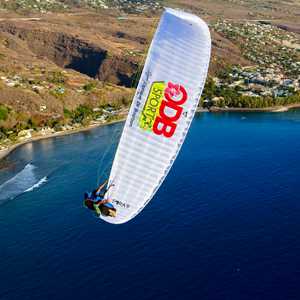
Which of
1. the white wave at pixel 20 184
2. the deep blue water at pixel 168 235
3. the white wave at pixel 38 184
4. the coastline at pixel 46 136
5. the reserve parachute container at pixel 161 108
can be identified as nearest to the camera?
the reserve parachute container at pixel 161 108

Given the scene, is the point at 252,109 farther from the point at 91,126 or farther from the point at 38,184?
the point at 38,184

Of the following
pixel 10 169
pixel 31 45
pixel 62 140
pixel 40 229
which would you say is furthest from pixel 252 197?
pixel 31 45

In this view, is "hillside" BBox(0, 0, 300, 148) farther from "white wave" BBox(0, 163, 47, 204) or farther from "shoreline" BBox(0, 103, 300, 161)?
"white wave" BBox(0, 163, 47, 204)

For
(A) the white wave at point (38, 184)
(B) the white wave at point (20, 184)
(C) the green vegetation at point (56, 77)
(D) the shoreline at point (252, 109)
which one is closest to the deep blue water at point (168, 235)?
(B) the white wave at point (20, 184)

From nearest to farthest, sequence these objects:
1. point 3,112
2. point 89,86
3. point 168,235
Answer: point 168,235, point 3,112, point 89,86

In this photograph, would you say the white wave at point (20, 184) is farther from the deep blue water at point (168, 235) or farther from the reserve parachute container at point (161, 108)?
the reserve parachute container at point (161, 108)

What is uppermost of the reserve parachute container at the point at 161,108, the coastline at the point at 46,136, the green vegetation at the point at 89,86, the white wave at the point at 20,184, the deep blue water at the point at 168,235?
the reserve parachute container at the point at 161,108

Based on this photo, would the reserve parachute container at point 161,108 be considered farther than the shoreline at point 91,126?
No

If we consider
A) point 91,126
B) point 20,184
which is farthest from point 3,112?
point 20,184

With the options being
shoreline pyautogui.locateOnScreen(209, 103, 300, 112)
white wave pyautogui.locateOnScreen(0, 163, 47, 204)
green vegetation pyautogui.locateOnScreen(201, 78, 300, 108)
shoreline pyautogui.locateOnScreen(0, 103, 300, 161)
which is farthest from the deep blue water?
green vegetation pyautogui.locateOnScreen(201, 78, 300, 108)
